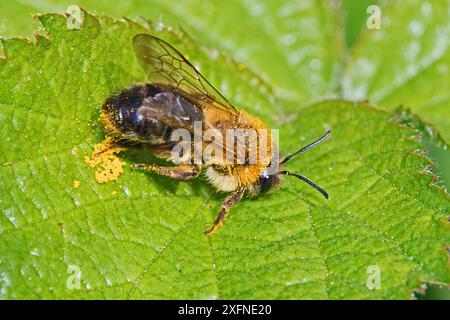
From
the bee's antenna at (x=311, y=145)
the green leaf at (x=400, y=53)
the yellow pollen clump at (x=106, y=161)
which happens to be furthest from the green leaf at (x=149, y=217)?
the green leaf at (x=400, y=53)

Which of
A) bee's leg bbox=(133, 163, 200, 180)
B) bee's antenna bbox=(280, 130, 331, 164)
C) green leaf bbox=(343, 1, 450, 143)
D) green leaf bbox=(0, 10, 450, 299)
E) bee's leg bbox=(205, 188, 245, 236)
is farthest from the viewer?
green leaf bbox=(343, 1, 450, 143)

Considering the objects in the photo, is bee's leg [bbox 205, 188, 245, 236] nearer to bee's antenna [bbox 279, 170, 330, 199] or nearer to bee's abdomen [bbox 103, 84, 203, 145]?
bee's antenna [bbox 279, 170, 330, 199]

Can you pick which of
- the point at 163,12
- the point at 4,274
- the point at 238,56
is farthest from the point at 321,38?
the point at 4,274

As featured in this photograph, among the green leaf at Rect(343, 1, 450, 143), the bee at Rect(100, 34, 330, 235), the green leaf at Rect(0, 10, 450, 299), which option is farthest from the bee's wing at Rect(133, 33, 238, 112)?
the green leaf at Rect(343, 1, 450, 143)

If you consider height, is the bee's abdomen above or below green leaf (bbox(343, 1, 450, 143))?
below

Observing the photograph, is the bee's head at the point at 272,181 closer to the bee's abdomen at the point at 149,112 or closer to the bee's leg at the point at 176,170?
the bee's leg at the point at 176,170

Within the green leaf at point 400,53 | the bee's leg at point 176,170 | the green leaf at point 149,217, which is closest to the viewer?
the green leaf at point 149,217
